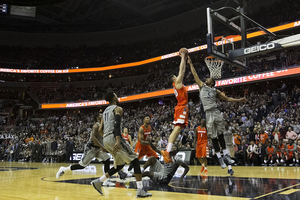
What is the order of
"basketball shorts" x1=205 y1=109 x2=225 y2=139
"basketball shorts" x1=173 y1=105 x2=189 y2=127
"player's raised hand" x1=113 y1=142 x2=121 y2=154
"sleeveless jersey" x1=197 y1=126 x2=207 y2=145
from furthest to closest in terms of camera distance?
"sleeveless jersey" x1=197 y1=126 x2=207 y2=145
"basketball shorts" x1=205 y1=109 x2=225 y2=139
"basketball shorts" x1=173 y1=105 x2=189 y2=127
"player's raised hand" x1=113 y1=142 x2=121 y2=154

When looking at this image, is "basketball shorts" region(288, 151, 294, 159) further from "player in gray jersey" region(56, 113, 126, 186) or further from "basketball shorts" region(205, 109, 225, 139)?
"player in gray jersey" region(56, 113, 126, 186)

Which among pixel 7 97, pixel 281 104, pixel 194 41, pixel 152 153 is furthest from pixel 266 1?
pixel 7 97

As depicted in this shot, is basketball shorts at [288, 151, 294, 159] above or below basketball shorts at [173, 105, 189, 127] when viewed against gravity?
below

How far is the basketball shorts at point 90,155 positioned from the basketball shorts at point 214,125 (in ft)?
8.47

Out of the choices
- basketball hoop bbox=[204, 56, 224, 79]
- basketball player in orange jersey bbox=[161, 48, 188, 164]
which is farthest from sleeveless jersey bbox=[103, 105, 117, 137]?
basketball hoop bbox=[204, 56, 224, 79]

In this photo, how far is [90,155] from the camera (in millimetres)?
6438

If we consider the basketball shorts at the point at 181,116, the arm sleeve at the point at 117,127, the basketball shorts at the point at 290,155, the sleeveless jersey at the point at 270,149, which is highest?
the basketball shorts at the point at 181,116

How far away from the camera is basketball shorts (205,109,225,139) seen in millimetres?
6188

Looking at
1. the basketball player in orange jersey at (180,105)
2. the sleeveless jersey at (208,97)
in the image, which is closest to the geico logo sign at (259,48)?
the sleeveless jersey at (208,97)

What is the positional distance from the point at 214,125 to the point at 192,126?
10104 millimetres

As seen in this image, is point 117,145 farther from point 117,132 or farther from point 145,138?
point 145,138

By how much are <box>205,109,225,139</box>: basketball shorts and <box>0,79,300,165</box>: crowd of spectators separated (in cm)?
699

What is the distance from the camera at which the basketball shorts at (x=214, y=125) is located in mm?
6188

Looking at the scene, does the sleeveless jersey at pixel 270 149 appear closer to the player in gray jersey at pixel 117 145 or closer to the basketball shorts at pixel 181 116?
the basketball shorts at pixel 181 116
